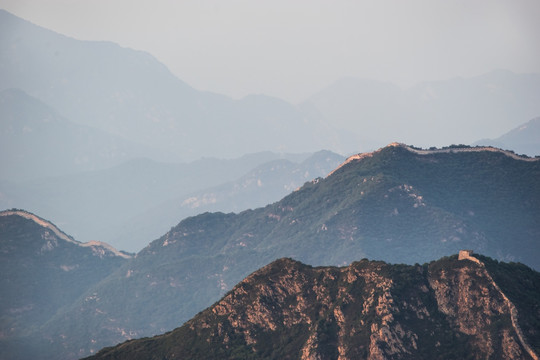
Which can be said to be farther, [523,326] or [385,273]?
[385,273]

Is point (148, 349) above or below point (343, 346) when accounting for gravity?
above

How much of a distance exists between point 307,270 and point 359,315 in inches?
771

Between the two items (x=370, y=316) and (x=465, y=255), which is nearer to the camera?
(x=370, y=316)

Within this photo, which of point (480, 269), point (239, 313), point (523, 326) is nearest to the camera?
point (523, 326)

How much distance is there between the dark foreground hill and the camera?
154875 millimetres

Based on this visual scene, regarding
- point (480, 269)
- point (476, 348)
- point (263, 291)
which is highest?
point (263, 291)

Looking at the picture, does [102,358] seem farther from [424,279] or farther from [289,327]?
[424,279]

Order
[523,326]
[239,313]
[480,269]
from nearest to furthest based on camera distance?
[523,326], [480,269], [239,313]

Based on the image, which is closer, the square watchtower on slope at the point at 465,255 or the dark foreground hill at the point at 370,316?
the dark foreground hill at the point at 370,316

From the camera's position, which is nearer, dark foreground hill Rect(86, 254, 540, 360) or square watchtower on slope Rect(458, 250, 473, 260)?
dark foreground hill Rect(86, 254, 540, 360)

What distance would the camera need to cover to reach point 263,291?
180 meters

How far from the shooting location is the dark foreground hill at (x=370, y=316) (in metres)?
155

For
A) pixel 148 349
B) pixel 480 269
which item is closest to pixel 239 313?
pixel 148 349

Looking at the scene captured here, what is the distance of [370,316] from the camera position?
541 ft
